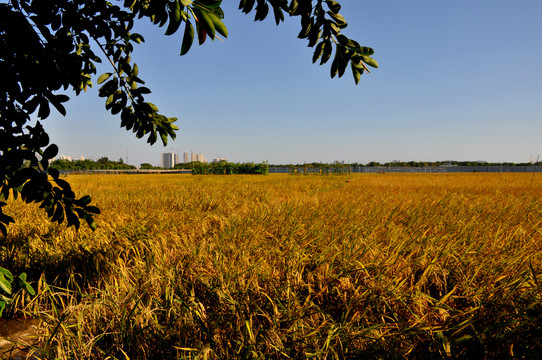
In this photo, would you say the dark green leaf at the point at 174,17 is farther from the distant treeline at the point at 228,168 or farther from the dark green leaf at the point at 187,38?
the distant treeline at the point at 228,168

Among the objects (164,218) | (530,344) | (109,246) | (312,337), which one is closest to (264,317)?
(312,337)

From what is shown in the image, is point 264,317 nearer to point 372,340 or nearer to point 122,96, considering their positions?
point 372,340

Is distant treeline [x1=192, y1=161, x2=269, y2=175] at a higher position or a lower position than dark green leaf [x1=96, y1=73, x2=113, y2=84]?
lower

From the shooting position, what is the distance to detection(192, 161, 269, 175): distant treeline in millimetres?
28766

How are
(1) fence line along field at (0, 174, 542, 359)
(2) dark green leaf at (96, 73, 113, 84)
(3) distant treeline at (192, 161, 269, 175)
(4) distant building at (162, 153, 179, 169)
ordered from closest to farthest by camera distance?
(1) fence line along field at (0, 174, 542, 359) → (2) dark green leaf at (96, 73, 113, 84) → (3) distant treeline at (192, 161, 269, 175) → (4) distant building at (162, 153, 179, 169)

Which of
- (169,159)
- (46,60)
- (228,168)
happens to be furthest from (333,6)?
(169,159)

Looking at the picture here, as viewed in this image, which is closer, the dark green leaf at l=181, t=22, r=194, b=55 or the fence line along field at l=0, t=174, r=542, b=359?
the dark green leaf at l=181, t=22, r=194, b=55

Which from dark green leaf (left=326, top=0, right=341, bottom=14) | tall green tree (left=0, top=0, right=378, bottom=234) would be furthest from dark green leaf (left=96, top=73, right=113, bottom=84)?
dark green leaf (left=326, top=0, right=341, bottom=14)

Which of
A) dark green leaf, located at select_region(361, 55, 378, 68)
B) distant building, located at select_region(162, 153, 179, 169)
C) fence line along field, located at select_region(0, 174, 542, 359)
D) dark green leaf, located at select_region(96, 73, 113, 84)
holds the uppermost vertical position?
distant building, located at select_region(162, 153, 179, 169)

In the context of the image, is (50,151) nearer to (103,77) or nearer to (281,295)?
(103,77)

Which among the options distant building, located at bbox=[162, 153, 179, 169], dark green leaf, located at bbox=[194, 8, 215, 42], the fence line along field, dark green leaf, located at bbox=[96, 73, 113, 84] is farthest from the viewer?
distant building, located at bbox=[162, 153, 179, 169]

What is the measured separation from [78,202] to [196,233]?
1379 mm

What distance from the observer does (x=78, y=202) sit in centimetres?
142

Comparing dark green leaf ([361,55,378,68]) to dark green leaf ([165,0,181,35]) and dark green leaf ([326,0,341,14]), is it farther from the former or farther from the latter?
dark green leaf ([165,0,181,35])
